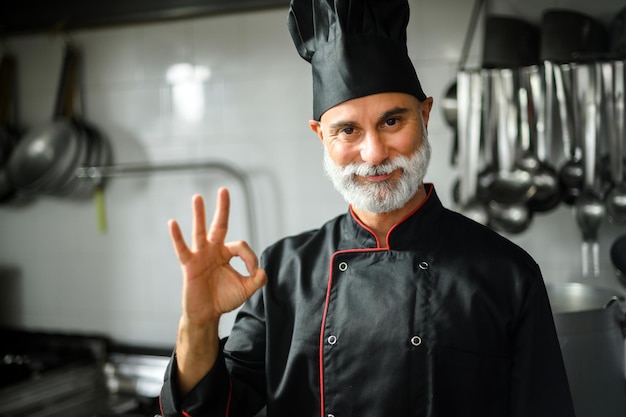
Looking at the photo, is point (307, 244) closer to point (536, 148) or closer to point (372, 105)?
point (372, 105)

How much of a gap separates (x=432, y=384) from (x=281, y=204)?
0.88 m

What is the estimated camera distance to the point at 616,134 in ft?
3.86

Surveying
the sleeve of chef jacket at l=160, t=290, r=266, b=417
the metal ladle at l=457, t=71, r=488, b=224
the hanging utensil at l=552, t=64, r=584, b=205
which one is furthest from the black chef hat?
the hanging utensil at l=552, t=64, r=584, b=205

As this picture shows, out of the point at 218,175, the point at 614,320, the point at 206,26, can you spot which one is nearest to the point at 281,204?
the point at 218,175

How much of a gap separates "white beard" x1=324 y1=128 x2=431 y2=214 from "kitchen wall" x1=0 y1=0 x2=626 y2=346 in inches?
26.0

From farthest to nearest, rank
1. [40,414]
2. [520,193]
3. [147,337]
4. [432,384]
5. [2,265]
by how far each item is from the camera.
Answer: [2,265], [147,337], [40,414], [520,193], [432,384]

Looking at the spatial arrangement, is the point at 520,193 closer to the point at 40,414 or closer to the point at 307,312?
the point at 307,312

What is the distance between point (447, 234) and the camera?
784 mm

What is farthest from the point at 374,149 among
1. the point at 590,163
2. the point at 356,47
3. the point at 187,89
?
the point at 187,89

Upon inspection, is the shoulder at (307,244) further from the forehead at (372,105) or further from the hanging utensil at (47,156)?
the hanging utensil at (47,156)

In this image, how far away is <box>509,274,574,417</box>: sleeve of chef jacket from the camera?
70cm

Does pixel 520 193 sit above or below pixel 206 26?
below

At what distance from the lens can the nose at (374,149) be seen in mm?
720

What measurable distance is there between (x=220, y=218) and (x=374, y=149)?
0.20 metres
